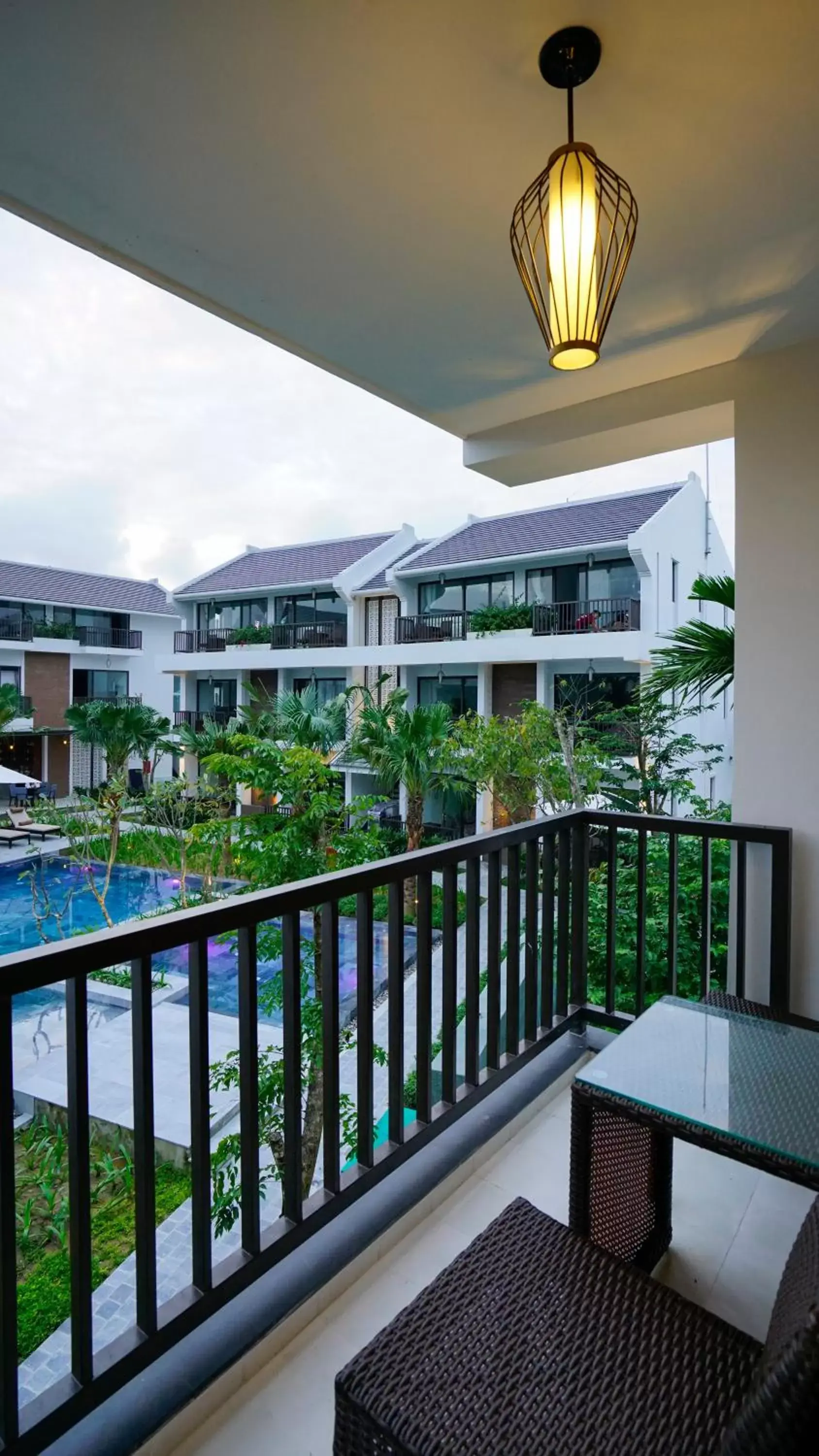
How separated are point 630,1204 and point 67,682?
19774 mm

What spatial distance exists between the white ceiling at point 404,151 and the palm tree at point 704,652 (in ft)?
3.50

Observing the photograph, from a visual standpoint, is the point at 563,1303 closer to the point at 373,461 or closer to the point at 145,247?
the point at 145,247

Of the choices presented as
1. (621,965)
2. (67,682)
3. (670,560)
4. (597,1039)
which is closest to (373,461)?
(67,682)

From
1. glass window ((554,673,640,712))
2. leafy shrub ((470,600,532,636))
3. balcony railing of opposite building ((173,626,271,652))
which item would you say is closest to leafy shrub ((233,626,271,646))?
balcony railing of opposite building ((173,626,271,652))

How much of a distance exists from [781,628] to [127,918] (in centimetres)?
1046

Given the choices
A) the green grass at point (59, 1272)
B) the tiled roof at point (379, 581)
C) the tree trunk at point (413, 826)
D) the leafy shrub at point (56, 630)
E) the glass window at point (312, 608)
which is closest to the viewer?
the green grass at point (59, 1272)

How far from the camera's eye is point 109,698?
1953 cm

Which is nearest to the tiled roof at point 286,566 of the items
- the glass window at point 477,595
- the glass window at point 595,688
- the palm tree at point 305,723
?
the glass window at point 477,595

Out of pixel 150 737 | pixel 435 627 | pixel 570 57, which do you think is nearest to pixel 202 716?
pixel 150 737

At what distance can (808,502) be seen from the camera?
7.84 feet

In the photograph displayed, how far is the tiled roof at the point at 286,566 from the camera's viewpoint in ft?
52.1

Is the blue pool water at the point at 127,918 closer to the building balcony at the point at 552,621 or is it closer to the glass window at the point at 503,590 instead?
the building balcony at the point at 552,621

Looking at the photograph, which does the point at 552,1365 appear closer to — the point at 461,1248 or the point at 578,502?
the point at 461,1248

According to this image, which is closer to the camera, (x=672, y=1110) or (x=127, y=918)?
(x=672, y=1110)
